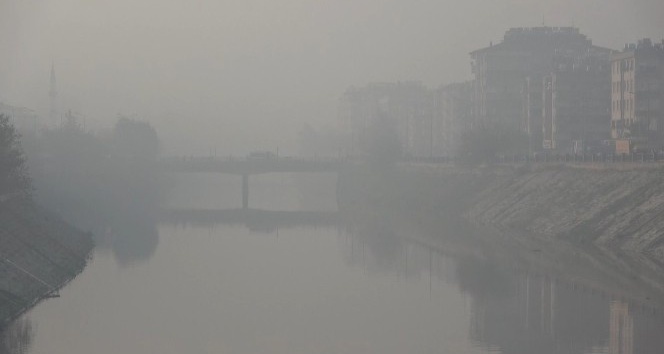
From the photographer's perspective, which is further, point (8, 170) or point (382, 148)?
point (382, 148)

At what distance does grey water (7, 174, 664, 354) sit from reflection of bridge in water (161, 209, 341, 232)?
60.3 ft

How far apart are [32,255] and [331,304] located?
15068mm

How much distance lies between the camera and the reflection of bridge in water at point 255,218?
105 m

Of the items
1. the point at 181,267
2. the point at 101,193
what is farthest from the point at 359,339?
the point at 101,193

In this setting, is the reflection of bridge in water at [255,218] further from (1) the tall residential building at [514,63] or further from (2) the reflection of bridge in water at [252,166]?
(1) the tall residential building at [514,63]

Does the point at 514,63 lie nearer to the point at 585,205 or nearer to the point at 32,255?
the point at 585,205

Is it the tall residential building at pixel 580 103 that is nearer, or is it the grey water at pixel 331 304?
the grey water at pixel 331 304

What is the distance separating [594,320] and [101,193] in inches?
3839

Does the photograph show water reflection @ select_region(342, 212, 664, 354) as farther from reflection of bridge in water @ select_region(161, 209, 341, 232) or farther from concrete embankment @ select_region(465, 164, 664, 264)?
reflection of bridge in water @ select_region(161, 209, 341, 232)

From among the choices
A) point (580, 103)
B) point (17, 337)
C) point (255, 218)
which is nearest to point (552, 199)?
point (255, 218)

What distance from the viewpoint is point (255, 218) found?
112 meters

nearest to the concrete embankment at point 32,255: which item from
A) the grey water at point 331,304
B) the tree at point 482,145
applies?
the grey water at point 331,304

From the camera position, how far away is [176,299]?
184 feet

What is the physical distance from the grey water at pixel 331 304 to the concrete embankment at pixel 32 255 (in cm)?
79
